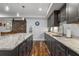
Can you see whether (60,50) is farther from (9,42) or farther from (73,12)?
(9,42)

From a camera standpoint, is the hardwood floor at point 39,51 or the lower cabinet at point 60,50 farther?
the hardwood floor at point 39,51

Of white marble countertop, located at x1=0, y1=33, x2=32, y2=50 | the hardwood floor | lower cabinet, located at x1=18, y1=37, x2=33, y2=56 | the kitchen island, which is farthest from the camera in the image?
the hardwood floor

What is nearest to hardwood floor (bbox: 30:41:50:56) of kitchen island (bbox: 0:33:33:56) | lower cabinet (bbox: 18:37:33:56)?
lower cabinet (bbox: 18:37:33:56)

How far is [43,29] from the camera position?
34.9 ft

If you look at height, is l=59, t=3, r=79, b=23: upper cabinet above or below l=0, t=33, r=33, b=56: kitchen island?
above

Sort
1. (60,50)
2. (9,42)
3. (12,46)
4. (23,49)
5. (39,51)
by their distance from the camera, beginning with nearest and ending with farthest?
1. (12,46)
2. (9,42)
3. (60,50)
4. (23,49)
5. (39,51)

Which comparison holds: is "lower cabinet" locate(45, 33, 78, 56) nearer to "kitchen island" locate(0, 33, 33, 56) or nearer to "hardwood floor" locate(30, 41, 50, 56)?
"kitchen island" locate(0, 33, 33, 56)

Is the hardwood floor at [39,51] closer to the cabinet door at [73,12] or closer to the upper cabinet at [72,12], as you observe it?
the upper cabinet at [72,12]

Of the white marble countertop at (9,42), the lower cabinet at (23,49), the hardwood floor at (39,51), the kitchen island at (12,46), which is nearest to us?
the kitchen island at (12,46)

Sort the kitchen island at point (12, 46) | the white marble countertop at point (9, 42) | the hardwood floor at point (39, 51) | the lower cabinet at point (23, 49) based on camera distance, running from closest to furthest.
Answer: the kitchen island at point (12, 46) < the white marble countertop at point (9, 42) < the lower cabinet at point (23, 49) < the hardwood floor at point (39, 51)

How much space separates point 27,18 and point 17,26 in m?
1.43

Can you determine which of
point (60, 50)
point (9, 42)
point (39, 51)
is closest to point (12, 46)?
point (9, 42)

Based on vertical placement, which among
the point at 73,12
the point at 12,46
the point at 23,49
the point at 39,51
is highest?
the point at 73,12

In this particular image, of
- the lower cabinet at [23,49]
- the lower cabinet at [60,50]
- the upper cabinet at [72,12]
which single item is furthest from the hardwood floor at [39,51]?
the upper cabinet at [72,12]
